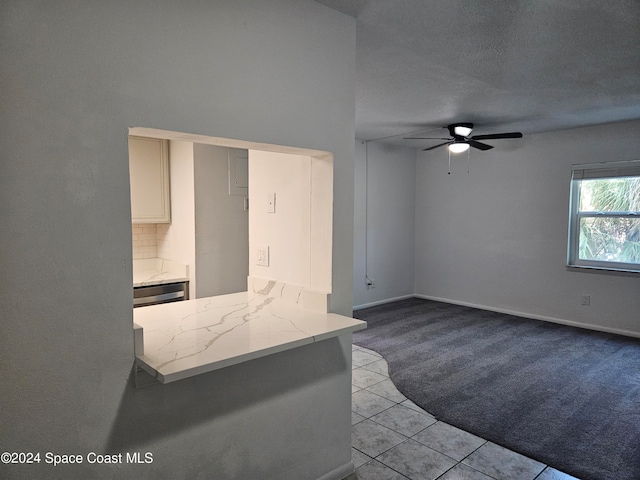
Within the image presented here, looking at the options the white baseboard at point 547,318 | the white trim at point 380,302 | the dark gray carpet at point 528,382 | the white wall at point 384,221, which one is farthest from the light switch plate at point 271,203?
the white baseboard at point 547,318

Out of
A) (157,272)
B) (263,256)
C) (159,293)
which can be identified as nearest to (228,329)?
(263,256)

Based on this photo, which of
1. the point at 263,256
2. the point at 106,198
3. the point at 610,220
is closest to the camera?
the point at 106,198

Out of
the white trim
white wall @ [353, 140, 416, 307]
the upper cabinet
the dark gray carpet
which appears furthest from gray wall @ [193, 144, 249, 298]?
the white trim

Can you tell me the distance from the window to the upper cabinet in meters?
4.67

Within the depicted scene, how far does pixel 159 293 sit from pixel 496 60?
297cm

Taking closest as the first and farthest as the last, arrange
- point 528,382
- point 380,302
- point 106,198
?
1. point 106,198
2. point 528,382
3. point 380,302

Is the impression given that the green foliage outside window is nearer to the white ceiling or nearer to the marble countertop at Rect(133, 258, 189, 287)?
the white ceiling

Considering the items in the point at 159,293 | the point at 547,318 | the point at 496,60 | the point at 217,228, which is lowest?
the point at 547,318

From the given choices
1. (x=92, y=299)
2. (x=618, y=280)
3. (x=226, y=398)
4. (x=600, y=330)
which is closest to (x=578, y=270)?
(x=618, y=280)

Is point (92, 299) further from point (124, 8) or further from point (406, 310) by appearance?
point (406, 310)

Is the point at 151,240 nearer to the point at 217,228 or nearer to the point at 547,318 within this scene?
the point at 217,228

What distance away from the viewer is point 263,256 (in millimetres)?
2545

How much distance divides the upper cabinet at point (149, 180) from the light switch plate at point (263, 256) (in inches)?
59.4

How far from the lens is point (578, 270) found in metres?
5.22
